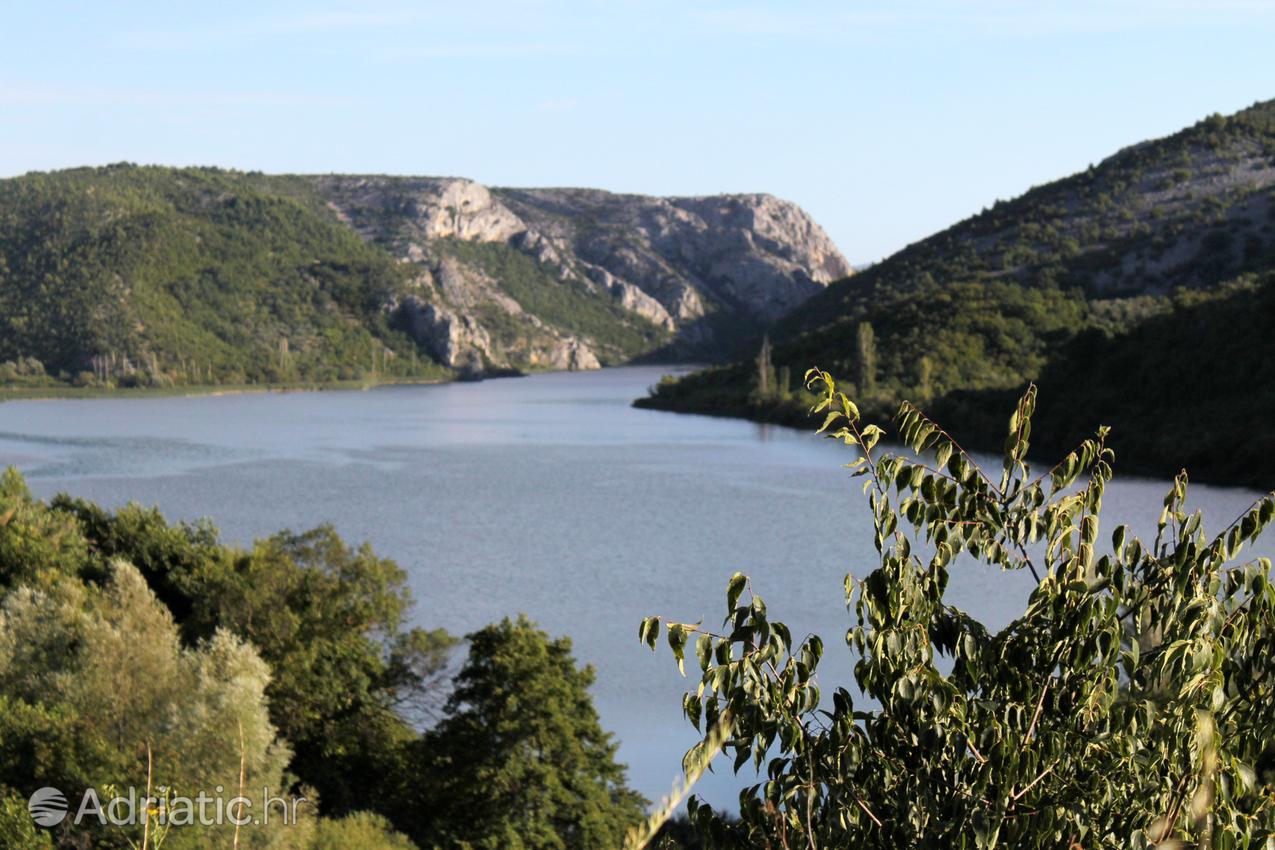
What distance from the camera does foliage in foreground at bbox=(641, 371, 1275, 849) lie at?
4078 millimetres

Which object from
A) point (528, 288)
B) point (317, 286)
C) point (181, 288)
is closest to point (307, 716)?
point (181, 288)

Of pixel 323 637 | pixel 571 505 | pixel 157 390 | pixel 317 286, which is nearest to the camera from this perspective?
pixel 323 637

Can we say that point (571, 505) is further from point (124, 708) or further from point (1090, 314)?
point (1090, 314)

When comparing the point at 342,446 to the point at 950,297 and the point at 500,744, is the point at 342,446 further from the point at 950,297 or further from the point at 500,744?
the point at 500,744

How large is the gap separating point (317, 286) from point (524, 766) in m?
124

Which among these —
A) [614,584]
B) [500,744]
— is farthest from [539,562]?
[500,744]

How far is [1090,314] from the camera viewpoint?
67.2 metres

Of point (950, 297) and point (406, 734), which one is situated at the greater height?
point (950, 297)

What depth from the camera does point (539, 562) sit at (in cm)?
3114

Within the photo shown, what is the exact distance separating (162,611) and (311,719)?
134 inches

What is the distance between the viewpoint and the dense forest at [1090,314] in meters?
47.7

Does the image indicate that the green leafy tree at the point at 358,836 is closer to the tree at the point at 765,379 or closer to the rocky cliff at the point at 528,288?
the tree at the point at 765,379

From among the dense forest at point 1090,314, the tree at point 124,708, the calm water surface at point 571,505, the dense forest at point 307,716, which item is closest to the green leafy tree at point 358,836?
the dense forest at point 307,716

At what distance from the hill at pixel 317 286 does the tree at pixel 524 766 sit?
92078 mm
